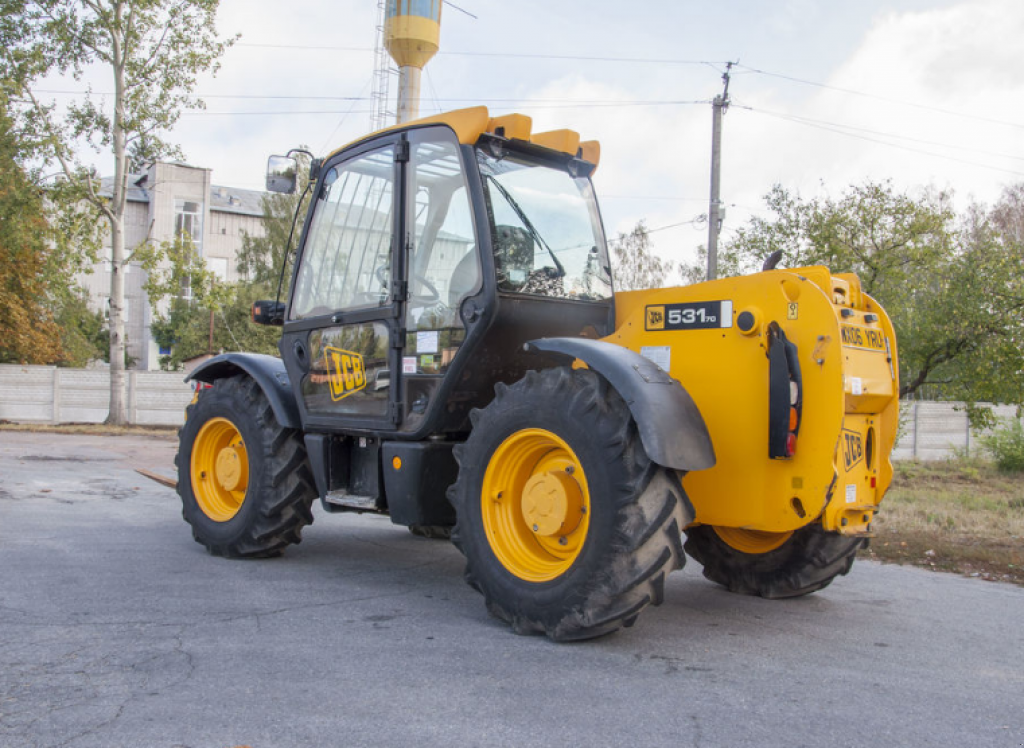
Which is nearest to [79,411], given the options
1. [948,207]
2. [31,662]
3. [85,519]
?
[85,519]

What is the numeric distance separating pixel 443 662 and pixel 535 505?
3.11 feet

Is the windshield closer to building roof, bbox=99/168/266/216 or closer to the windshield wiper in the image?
the windshield wiper

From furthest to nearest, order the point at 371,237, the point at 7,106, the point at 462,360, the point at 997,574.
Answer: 1. the point at 7,106
2. the point at 997,574
3. the point at 371,237
4. the point at 462,360

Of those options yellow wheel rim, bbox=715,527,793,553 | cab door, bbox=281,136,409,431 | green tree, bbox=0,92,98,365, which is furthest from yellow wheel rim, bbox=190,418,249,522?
green tree, bbox=0,92,98,365

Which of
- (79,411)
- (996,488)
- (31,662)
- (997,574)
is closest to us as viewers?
(31,662)

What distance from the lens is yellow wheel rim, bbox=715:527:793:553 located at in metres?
5.35

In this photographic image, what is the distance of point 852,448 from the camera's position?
4.61 metres

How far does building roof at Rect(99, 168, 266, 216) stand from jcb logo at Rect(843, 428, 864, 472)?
47.7 metres

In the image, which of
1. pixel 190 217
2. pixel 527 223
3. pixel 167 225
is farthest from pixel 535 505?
pixel 190 217

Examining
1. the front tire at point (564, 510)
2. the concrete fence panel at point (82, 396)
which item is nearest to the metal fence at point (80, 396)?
the concrete fence panel at point (82, 396)

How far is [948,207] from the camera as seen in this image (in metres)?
15.0

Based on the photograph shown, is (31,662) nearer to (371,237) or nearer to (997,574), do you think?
(371,237)

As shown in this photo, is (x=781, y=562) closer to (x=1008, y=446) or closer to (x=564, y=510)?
(x=564, y=510)

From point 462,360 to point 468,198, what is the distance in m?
0.97
